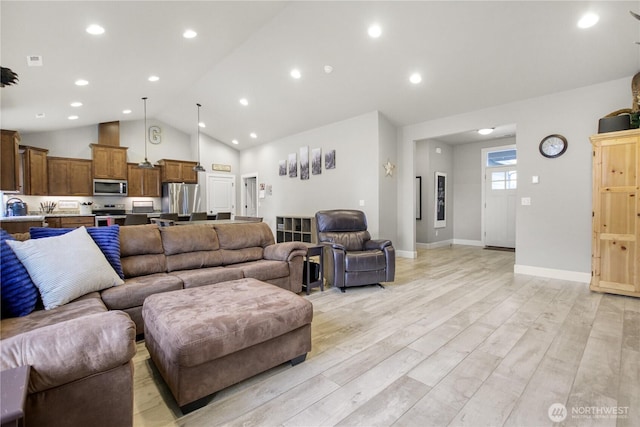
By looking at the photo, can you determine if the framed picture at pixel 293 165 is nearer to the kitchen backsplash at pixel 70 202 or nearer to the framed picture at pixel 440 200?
the framed picture at pixel 440 200

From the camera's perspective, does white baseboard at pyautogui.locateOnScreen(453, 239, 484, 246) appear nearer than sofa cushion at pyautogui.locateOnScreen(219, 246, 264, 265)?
No

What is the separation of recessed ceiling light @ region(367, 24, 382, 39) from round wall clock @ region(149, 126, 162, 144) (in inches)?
274

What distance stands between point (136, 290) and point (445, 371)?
95.1 inches

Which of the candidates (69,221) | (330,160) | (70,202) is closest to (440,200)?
(330,160)

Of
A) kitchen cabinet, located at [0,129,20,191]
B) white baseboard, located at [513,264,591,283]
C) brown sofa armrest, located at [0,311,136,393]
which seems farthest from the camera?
kitchen cabinet, located at [0,129,20,191]

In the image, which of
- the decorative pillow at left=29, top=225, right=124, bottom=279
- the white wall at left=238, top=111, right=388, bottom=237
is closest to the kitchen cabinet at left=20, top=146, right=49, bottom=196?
the white wall at left=238, top=111, right=388, bottom=237

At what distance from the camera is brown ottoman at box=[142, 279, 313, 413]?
1543mm

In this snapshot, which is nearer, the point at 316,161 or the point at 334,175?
the point at 334,175

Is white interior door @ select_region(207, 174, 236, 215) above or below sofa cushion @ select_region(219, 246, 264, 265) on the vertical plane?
above

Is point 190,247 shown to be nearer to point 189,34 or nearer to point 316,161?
point 189,34

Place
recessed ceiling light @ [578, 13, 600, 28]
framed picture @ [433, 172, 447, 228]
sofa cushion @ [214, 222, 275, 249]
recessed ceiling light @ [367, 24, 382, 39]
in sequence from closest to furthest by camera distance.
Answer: recessed ceiling light @ [578, 13, 600, 28]
sofa cushion @ [214, 222, 275, 249]
recessed ceiling light @ [367, 24, 382, 39]
framed picture @ [433, 172, 447, 228]

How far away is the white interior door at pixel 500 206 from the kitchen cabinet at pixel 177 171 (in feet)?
26.3

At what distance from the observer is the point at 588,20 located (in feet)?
9.94

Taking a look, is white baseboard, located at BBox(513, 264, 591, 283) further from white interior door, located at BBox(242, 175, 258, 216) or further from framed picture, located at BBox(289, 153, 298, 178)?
white interior door, located at BBox(242, 175, 258, 216)
